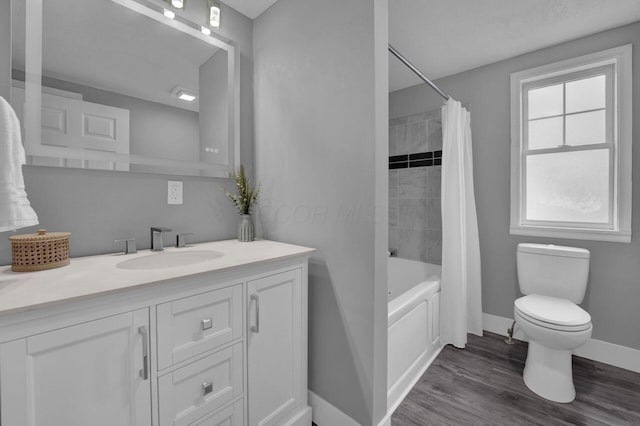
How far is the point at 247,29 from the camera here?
1891 mm

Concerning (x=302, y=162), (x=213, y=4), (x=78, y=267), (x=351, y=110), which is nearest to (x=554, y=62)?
(x=351, y=110)

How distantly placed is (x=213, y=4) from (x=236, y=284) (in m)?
1.65

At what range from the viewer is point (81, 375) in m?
0.79

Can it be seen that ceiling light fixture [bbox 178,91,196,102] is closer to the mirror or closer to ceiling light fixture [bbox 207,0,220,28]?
the mirror

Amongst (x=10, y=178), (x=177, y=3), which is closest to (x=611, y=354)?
(x=10, y=178)

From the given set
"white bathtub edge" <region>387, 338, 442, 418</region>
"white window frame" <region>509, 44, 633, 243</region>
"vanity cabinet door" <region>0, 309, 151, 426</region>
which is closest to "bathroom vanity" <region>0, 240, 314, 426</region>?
"vanity cabinet door" <region>0, 309, 151, 426</region>

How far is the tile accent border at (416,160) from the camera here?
9.14 ft

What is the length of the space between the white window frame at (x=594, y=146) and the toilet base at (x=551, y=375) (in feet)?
3.21

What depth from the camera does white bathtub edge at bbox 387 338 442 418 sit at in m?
1.61

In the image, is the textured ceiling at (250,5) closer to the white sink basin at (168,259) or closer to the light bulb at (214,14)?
the light bulb at (214,14)

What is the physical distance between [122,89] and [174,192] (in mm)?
559

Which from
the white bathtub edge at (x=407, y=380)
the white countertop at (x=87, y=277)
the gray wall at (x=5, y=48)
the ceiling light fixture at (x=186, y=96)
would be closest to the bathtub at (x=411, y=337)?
the white bathtub edge at (x=407, y=380)

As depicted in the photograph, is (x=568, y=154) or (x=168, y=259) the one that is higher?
(x=568, y=154)

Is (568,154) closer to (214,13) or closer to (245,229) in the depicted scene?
(245,229)
